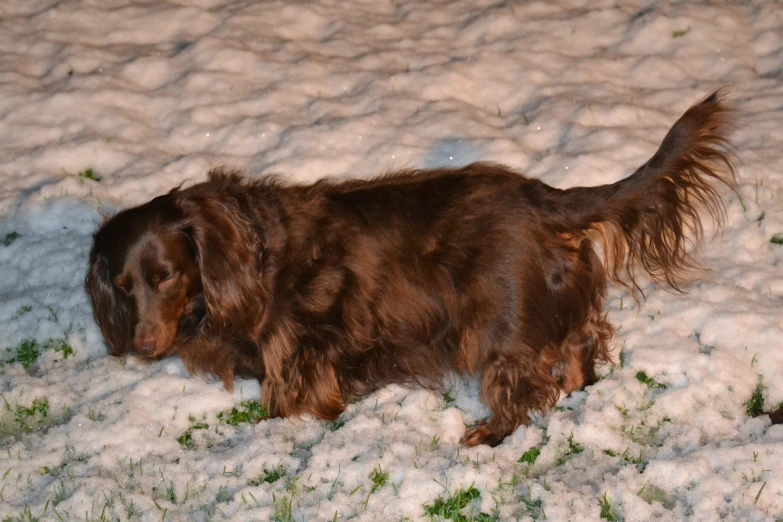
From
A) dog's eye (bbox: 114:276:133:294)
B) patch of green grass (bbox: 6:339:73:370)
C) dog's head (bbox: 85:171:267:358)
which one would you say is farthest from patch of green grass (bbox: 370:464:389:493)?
patch of green grass (bbox: 6:339:73:370)

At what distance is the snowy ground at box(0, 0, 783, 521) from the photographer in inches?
128

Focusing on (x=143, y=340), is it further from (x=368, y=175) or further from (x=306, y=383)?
(x=368, y=175)

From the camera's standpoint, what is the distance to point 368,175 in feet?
16.4

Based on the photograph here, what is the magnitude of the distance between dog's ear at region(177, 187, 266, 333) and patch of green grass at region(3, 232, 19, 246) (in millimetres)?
1675

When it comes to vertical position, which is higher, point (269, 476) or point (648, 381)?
point (648, 381)

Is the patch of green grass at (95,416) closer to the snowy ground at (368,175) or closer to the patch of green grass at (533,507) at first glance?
the snowy ground at (368,175)

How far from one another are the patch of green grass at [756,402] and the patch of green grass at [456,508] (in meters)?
1.21

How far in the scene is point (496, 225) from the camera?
3.36m

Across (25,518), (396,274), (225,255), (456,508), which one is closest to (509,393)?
(456,508)

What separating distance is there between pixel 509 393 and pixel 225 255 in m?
1.21

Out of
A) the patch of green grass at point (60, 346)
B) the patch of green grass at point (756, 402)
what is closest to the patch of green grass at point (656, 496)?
the patch of green grass at point (756, 402)

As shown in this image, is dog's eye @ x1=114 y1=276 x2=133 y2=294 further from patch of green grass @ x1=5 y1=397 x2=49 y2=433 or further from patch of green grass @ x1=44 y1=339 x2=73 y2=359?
patch of green grass @ x1=44 y1=339 x2=73 y2=359

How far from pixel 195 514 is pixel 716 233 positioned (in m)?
2.83

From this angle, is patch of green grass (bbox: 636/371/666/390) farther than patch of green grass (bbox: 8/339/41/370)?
No
